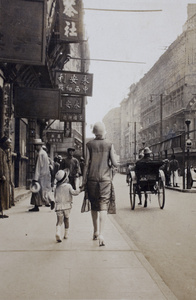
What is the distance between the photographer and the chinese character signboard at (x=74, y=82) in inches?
691

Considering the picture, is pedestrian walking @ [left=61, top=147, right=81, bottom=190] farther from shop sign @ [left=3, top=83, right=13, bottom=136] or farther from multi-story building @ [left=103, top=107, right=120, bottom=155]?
multi-story building @ [left=103, top=107, right=120, bottom=155]

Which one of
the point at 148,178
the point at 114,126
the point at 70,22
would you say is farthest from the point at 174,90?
the point at 114,126

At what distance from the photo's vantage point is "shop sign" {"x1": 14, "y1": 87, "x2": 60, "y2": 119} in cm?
1230

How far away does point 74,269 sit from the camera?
4.39 m

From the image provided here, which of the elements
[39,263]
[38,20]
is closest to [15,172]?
[38,20]

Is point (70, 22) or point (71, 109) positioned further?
point (71, 109)

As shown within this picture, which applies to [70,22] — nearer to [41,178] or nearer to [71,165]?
[71,165]

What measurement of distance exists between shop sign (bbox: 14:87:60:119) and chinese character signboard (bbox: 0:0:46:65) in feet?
12.5

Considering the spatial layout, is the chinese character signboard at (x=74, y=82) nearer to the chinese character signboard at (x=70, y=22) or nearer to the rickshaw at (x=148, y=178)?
the chinese character signboard at (x=70, y=22)

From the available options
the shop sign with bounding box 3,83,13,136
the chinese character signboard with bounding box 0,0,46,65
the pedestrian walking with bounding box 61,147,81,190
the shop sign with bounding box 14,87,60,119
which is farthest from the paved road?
the chinese character signboard with bounding box 0,0,46,65

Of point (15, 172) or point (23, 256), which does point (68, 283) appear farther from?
point (15, 172)

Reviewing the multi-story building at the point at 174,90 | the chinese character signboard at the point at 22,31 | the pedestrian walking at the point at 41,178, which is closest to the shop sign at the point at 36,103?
the pedestrian walking at the point at 41,178

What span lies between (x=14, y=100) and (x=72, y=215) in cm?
478

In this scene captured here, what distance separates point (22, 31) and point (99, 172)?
441 centimetres
